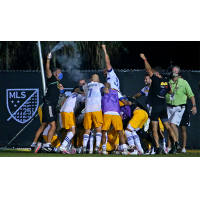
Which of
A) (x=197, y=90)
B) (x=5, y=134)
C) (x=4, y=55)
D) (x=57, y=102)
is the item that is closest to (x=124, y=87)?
(x=197, y=90)

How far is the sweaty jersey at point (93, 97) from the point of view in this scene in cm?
890

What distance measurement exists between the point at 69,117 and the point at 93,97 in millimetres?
766

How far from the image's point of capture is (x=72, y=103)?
9.34 m

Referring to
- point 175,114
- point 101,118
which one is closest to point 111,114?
point 101,118

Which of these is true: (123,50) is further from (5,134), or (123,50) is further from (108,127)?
(108,127)

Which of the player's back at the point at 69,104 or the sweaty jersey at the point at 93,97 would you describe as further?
the player's back at the point at 69,104

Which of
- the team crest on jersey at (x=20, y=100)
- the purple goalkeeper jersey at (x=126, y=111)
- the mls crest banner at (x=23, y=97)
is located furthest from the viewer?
the team crest on jersey at (x=20, y=100)

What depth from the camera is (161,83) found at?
31.0ft

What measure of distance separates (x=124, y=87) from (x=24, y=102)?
118 inches

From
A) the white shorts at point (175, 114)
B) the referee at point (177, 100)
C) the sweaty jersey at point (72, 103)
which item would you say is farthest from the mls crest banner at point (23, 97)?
the sweaty jersey at point (72, 103)

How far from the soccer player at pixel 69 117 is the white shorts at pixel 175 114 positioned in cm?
247

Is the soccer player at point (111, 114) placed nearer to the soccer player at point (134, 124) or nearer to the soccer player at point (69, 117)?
the soccer player at point (134, 124)

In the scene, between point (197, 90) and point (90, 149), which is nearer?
point (90, 149)

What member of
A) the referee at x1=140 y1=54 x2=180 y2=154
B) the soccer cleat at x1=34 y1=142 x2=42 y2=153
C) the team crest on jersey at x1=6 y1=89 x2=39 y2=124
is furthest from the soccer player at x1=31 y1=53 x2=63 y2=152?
the team crest on jersey at x1=6 y1=89 x2=39 y2=124
